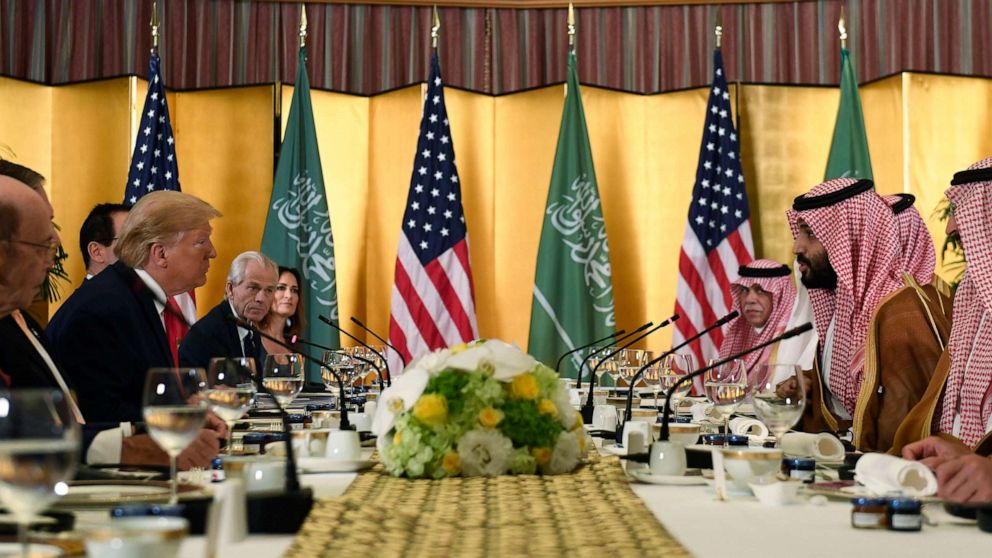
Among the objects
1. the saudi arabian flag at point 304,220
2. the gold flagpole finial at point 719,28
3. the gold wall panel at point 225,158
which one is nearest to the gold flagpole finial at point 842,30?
the gold flagpole finial at point 719,28

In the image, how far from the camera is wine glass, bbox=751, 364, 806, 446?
7.65 ft

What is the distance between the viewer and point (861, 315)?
4809mm

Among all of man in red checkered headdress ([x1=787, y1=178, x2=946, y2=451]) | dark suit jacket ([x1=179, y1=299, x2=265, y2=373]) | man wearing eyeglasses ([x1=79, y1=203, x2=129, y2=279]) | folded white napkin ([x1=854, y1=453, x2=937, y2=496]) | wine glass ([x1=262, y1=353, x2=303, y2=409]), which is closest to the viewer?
folded white napkin ([x1=854, y1=453, x2=937, y2=496])

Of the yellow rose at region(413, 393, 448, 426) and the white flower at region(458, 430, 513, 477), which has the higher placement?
the yellow rose at region(413, 393, 448, 426)

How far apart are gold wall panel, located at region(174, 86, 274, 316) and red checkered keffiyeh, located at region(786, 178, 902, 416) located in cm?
471

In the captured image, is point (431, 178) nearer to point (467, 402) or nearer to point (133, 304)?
point (133, 304)

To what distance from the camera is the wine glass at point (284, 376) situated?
10.5 ft

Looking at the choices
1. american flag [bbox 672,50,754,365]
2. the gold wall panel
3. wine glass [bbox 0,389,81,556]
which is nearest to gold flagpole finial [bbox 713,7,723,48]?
american flag [bbox 672,50,754,365]

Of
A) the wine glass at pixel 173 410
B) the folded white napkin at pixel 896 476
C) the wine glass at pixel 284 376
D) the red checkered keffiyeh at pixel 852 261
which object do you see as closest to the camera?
the wine glass at pixel 173 410

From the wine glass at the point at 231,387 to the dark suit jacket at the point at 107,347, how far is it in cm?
102

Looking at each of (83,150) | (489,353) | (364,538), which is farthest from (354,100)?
(364,538)

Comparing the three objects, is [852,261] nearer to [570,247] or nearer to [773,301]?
[773,301]

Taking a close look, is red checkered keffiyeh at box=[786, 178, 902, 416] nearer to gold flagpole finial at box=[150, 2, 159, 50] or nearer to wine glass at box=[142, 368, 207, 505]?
wine glass at box=[142, 368, 207, 505]

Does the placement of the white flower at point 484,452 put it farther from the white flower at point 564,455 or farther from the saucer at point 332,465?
the saucer at point 332,465
